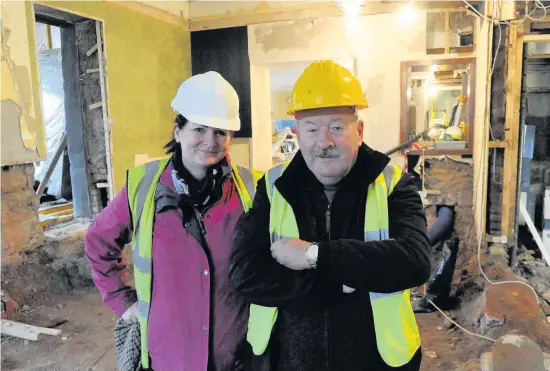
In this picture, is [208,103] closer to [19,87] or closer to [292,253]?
[292,253]

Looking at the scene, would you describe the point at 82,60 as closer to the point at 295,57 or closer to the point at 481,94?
the point at 295,57

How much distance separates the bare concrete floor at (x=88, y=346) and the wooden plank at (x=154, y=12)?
320 cm

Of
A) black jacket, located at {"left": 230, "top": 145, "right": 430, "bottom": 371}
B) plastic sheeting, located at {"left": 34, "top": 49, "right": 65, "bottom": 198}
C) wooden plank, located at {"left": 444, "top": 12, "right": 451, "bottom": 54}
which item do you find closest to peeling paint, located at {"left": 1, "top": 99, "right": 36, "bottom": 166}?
plastic sheeting, located at {"left": 34, "top": 49, "right": 65, "bottom": 198}

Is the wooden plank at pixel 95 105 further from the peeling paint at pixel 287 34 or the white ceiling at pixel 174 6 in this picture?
the peeling paint at pixel 287 34

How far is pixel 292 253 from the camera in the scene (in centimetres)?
105

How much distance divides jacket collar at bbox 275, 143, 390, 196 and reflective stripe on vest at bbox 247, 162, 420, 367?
0.08 feet

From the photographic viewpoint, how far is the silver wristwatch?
103 cm

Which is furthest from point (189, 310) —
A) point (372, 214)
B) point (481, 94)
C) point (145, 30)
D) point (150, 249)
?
point (145, 30)

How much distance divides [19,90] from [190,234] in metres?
2.95

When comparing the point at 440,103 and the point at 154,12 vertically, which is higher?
the point at 154,12

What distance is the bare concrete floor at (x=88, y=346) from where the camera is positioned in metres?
2.64

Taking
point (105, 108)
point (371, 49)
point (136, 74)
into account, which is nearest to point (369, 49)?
point (371, 49)

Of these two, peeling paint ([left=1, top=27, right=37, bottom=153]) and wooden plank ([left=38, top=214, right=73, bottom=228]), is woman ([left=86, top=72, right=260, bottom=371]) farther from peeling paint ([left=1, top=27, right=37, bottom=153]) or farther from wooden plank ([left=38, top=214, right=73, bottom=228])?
wooden plank ([left=38, top=214, right=73, bottom=228])

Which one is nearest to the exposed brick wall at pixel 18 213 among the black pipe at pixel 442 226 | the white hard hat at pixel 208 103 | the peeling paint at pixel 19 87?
the peeling paint at pixel 19 87
